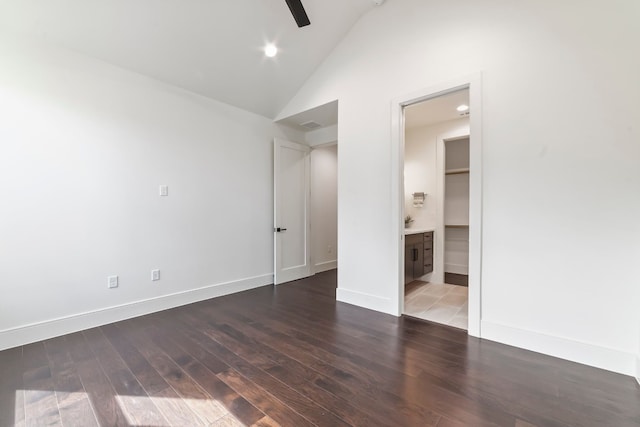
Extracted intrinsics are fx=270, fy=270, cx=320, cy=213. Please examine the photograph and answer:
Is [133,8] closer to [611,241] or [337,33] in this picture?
[337,33]

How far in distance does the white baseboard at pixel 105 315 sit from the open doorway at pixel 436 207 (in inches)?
104

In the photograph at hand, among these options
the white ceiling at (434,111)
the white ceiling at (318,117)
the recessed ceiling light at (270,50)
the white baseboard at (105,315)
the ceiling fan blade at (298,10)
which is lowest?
the white baseboard at (105,315)

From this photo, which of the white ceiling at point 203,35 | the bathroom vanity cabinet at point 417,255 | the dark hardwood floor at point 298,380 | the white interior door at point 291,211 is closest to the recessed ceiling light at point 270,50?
the white ceiling at point 203,35

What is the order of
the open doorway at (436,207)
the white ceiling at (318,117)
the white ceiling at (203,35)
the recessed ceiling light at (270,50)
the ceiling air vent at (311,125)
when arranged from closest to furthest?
1. the white ceiling at (203,35)
2. the recessed ceiling light at (270,50)
3. the open doorway at (436,207)
4. the white ceiling at (318,117)
5. the ceiling air vent at (311,125)

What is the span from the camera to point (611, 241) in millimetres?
2043

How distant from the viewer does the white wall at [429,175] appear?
15.2 ft

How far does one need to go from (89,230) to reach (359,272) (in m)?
3.07

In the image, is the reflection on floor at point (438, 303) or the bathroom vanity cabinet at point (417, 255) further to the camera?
the bathroom vanity cabinet at point (417, 255)

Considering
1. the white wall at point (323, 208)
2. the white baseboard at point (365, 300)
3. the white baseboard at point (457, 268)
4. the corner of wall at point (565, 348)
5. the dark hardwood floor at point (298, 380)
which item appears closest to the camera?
the dark hardwood floor at point (298, 380)

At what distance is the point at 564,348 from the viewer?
2189mm

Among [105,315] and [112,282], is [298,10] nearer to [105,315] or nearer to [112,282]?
[112,282]

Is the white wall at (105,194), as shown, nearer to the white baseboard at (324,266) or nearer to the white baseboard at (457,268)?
the white baseboard at (324,266)

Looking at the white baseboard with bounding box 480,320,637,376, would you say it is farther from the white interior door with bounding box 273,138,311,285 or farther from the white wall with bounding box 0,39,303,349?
the white wall with bounding box 0,39,303,349

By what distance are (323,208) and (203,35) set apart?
134 inches
